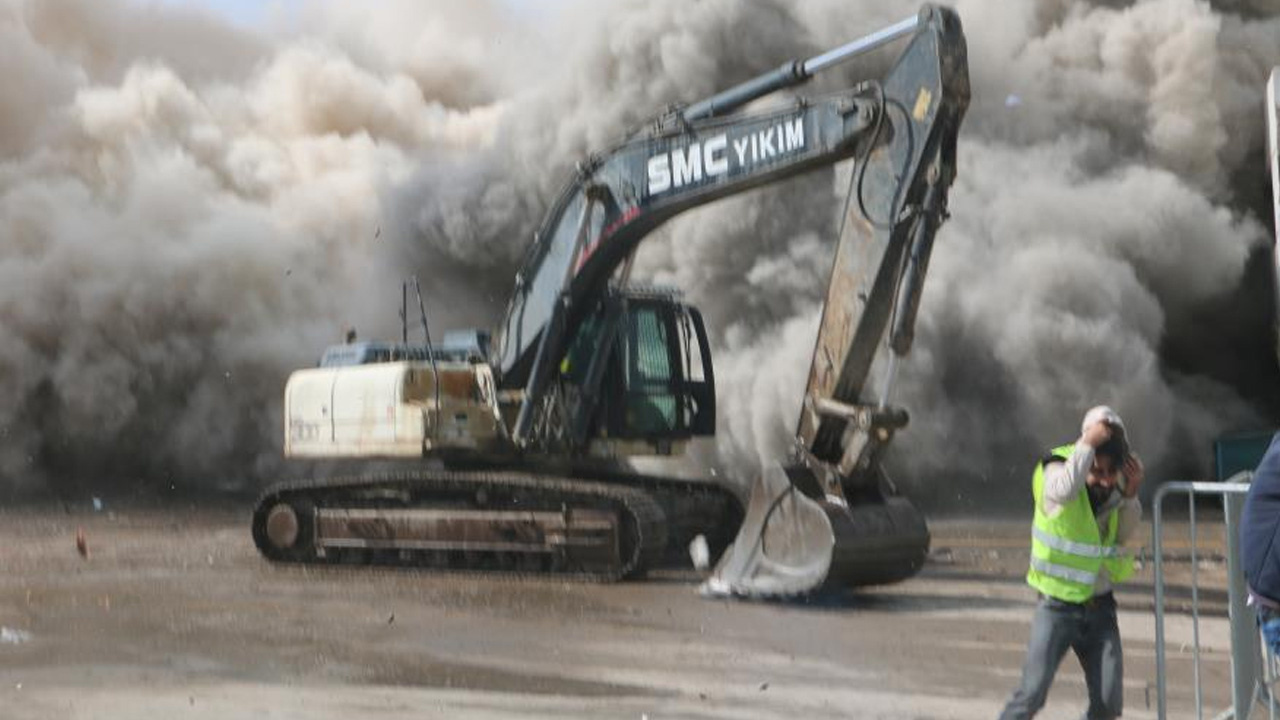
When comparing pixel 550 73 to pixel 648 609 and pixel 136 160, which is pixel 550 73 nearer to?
pixel 136 160

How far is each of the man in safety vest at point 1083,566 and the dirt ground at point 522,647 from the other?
5.73ft

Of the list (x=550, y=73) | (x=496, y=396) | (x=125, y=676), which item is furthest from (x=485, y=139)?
(x=125, y=676)

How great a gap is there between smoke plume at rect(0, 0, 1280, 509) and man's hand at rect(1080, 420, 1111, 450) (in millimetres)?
16751

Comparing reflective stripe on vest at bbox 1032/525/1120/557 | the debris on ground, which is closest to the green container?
the debris on ground

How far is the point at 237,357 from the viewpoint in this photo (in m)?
27.6

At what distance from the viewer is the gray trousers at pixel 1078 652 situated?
6.07m

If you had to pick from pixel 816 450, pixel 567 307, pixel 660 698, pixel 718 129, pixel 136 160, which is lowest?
pixel 660 698

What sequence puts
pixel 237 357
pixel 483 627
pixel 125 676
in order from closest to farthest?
pixel 125 676 < pixel 483 627 < pixel 237 357

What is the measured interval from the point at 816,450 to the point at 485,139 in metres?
20.0

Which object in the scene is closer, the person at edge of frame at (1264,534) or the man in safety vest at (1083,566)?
the person at edge of frame at (1264,534)

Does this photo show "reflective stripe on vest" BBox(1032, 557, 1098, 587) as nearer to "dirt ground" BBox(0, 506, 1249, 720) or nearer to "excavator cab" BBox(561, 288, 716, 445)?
"dirt ground" BBox(0, 506, 1249, 720)

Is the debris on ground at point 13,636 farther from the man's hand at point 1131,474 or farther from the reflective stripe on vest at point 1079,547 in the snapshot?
the man's hand at point 1131,474

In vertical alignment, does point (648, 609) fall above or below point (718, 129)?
below

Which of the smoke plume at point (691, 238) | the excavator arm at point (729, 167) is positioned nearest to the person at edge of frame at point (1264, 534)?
the excavator arm at point (729, 167)
